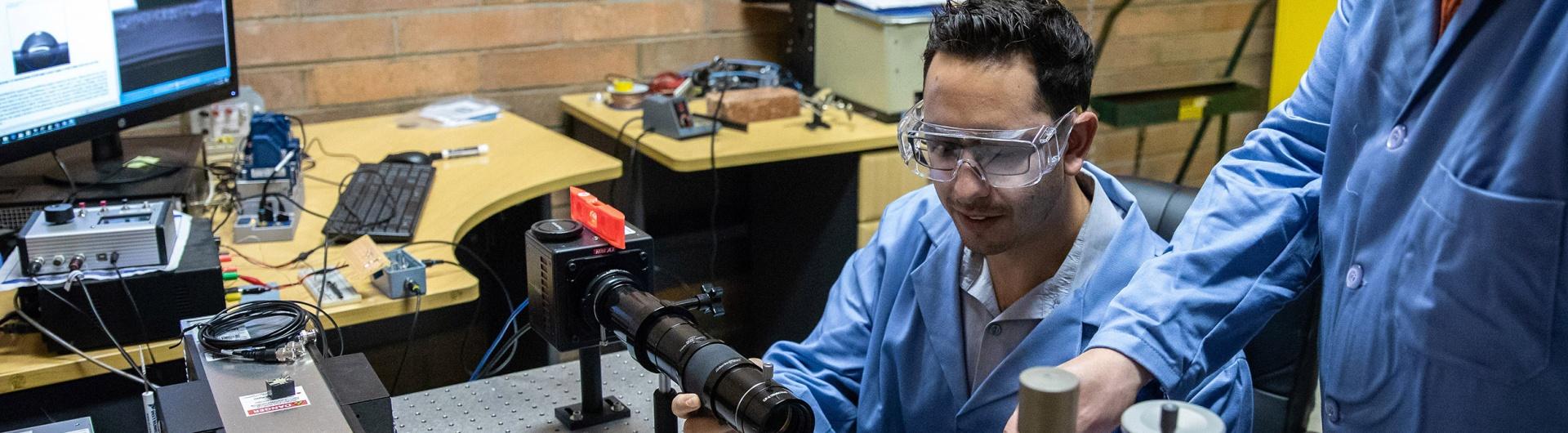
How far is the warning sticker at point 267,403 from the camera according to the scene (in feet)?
3.27

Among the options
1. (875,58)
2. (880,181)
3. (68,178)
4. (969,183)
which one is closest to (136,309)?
(68,178)

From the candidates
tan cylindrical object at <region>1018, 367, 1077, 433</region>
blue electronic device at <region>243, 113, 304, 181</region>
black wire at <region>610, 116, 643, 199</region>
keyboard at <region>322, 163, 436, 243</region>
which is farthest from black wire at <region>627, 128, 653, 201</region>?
tan cylindrical object at <region>1018, 367, 1077, 433</region>

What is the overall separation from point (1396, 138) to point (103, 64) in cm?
192

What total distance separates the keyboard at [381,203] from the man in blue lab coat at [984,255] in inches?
32.8

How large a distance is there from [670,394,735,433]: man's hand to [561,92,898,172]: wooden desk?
144cm

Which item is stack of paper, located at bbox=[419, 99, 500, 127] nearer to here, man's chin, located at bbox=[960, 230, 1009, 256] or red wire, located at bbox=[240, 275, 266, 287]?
red wire, located at bbox=[240, 275, 266, 287]

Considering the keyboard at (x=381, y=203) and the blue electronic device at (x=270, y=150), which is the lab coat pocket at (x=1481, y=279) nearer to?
the keyboard at (x=381, y=203)

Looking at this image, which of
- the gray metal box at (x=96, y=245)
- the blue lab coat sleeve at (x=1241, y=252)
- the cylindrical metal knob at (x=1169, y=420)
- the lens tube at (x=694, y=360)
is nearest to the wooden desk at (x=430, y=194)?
the gray metal box at (x=96, y=245)

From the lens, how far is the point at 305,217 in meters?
2.16

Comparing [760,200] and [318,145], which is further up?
[318,145]

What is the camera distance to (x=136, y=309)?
157 cm

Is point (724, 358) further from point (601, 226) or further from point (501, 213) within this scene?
point (501, 213)

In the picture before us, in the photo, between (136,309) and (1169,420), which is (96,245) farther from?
(1169,420)

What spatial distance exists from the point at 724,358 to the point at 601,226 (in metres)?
0.26
